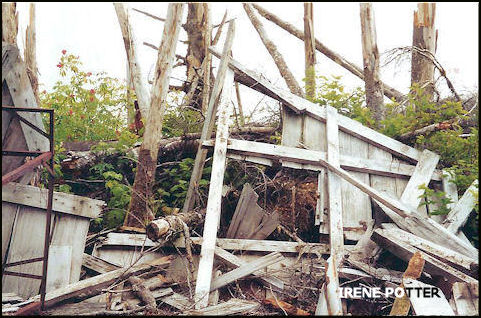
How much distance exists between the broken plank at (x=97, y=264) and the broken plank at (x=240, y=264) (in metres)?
1.42

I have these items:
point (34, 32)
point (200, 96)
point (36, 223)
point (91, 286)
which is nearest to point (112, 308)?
point (91, 286)

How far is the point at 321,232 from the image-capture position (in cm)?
632

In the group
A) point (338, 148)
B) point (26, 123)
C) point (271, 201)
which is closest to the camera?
point (26, 123)

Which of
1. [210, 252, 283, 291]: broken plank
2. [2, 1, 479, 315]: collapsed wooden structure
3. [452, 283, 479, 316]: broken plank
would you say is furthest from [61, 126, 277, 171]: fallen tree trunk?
[452, 283, 479, 316]: broken plank

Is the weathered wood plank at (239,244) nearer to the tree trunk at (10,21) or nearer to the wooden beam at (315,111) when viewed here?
the wooden beam at (315,111)

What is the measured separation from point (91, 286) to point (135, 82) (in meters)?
5.41

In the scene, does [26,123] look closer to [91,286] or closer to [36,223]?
[36,223]

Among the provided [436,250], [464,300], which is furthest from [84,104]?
[464,300]

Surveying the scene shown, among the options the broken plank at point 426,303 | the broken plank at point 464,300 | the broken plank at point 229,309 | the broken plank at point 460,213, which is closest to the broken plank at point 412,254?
the broken plank at point 464,300

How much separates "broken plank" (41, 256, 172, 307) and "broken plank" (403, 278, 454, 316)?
324 centimetres

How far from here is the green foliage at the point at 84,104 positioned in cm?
936

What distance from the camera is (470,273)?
4730mm

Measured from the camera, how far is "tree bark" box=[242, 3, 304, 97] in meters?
11.1

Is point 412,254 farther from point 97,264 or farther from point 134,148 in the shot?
point 134,148
